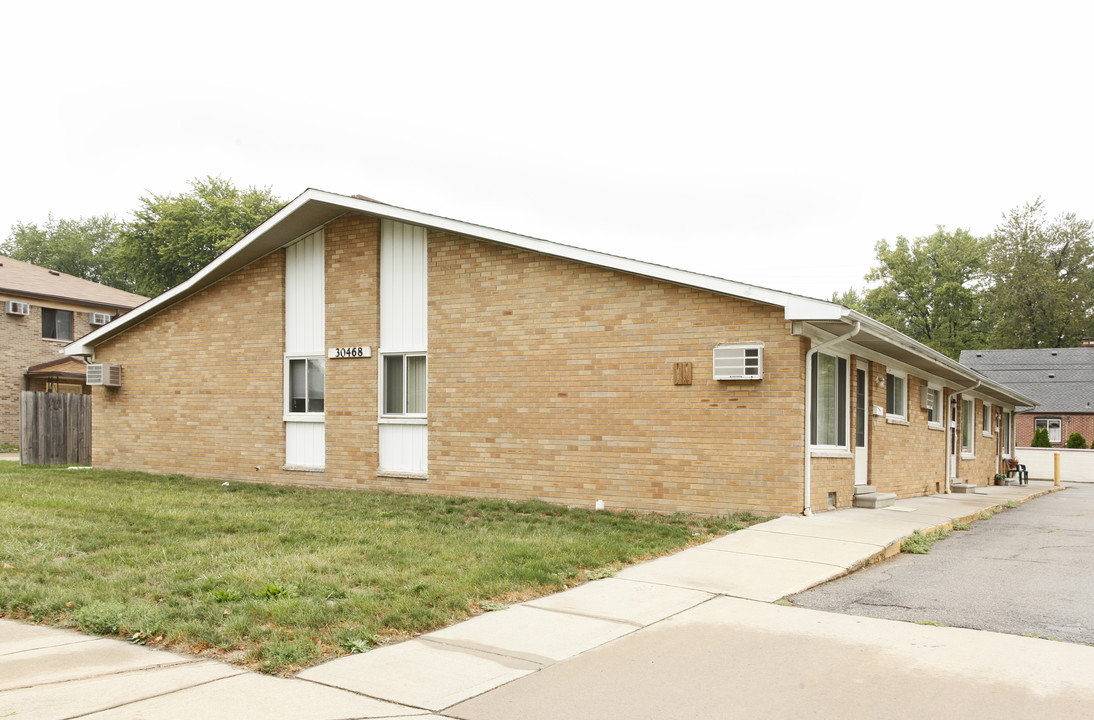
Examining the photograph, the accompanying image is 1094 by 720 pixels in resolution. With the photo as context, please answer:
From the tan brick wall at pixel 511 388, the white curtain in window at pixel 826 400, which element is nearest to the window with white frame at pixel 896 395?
the white curtain in window at pixel 826 400

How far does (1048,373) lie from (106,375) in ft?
165

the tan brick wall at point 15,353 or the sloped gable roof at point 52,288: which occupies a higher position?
the sloped gable roof at point 52,288

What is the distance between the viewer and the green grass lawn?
6.31 metres

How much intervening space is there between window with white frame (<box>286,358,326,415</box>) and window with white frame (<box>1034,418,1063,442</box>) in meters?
45.0

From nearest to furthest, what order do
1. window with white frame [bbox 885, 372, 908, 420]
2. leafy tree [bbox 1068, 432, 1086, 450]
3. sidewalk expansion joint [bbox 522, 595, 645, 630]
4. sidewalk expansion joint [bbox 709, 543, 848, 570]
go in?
sidewalk expansion joint [bbox 522, 595, 645, 630], sidewalk expansion joint [bbox 709, 543, 848, 570], window with white frame [bbox 885, 372, 908, 420], leafy tree [bbox 1068, 432, 1086, 450]

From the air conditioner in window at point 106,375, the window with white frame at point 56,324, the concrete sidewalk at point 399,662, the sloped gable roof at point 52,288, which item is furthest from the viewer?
the window with white frame at point 56,324

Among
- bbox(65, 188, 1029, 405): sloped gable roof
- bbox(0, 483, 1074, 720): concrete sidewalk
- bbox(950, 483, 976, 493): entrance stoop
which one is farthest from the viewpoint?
bbox(950, 483, 976, 493): entrance stoop

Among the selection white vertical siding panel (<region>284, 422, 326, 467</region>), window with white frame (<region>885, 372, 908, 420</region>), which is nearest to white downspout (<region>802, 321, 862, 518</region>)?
window with white frame (<region>885, 372, 908, 420</region>)

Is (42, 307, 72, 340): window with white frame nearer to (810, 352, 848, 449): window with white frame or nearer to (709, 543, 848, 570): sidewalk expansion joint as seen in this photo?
(810, 352, 848, 449): window with white frame

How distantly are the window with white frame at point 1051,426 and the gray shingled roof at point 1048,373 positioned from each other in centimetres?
67

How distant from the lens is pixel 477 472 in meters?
14.4

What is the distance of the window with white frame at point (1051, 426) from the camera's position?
4891cm

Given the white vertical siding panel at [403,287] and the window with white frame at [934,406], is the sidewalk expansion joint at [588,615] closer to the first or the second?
the white vertical siding panel at [403,287]

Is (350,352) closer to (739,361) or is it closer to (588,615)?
(739,361)
